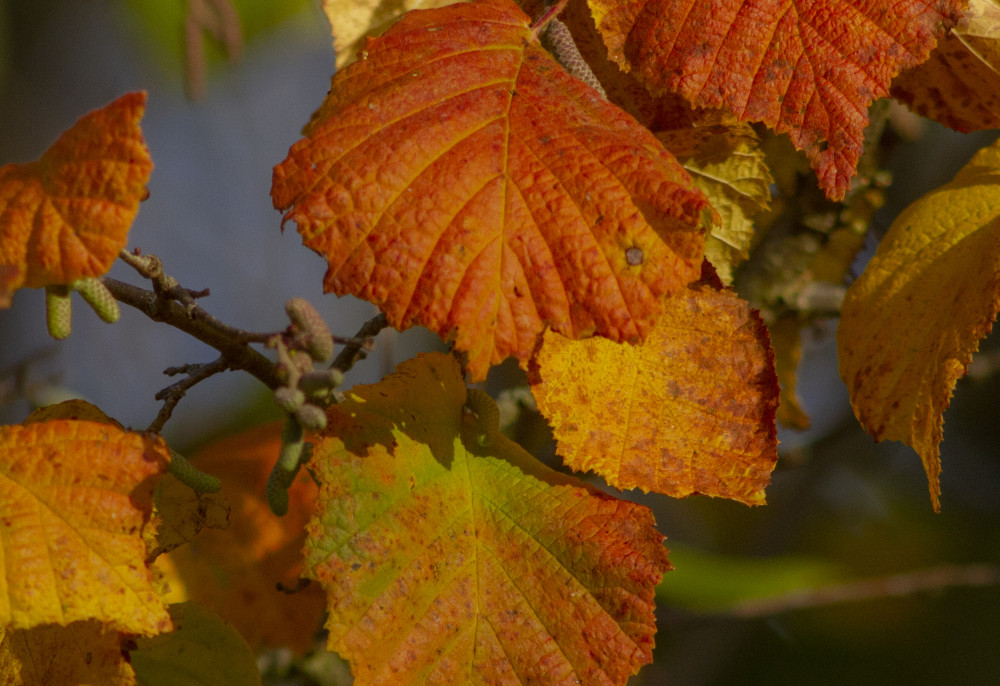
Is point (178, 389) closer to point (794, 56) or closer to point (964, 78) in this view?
point (794, 56)

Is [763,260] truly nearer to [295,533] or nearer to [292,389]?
[295,533]

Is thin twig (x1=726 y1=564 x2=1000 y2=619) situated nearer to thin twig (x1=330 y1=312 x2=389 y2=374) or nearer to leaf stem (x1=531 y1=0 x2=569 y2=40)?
thin twig (x1=330 y1=312 x2=389 y2=374)

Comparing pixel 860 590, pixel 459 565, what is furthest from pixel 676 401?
pixel 860 590

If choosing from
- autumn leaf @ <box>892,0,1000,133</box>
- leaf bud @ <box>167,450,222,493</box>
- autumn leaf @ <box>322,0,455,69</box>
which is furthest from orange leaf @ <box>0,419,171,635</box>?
autumn leaf @ <box>892,0,1000,133</box>

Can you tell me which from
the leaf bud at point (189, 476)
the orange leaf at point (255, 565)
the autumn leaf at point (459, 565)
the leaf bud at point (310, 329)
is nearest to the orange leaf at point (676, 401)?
the autumn leaf at point (459, 565)

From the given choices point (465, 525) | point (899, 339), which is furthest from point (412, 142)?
point (899, 339)

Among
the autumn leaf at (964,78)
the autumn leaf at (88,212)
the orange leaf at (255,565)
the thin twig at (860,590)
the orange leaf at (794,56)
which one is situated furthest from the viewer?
the thin twig at (860,590)

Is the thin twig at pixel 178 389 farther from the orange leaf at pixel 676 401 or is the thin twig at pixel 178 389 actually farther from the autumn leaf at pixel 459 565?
the orange leaf at pixel 676 401
